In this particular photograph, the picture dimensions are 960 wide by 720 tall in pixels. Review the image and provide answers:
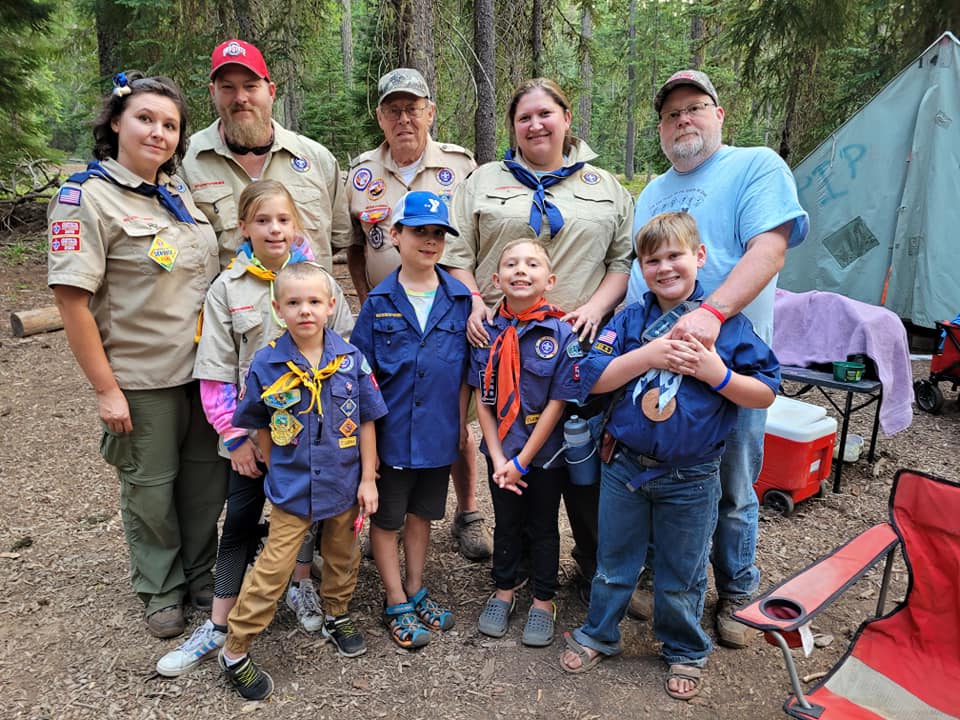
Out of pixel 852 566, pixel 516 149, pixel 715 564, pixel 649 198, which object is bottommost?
pixel 715 564

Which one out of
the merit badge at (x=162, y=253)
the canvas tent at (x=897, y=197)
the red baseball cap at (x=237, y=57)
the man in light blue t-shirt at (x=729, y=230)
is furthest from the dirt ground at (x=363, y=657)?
the canvas tent at (x=897, y=197)

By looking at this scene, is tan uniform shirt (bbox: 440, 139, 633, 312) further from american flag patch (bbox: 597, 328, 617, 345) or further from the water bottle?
the water bottle

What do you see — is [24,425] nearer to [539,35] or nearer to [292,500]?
[292,500]

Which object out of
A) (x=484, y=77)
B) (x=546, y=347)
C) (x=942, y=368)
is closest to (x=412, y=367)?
(x=546, y=347)

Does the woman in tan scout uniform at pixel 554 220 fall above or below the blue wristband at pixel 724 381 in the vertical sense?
above

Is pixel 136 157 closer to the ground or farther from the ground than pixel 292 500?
farther from the ground

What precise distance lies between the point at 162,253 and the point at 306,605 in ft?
5.44

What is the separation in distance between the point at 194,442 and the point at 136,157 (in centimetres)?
121

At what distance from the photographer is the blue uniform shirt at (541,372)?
2.52 m

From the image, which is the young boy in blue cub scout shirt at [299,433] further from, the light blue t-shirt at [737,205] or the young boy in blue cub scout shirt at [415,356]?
the light blue t-shirt at [737,205]

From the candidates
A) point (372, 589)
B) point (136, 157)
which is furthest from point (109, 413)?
point (372, 589)

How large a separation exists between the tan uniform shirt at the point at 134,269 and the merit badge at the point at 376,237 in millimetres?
830

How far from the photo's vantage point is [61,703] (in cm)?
247

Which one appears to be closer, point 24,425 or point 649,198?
point 649,198
